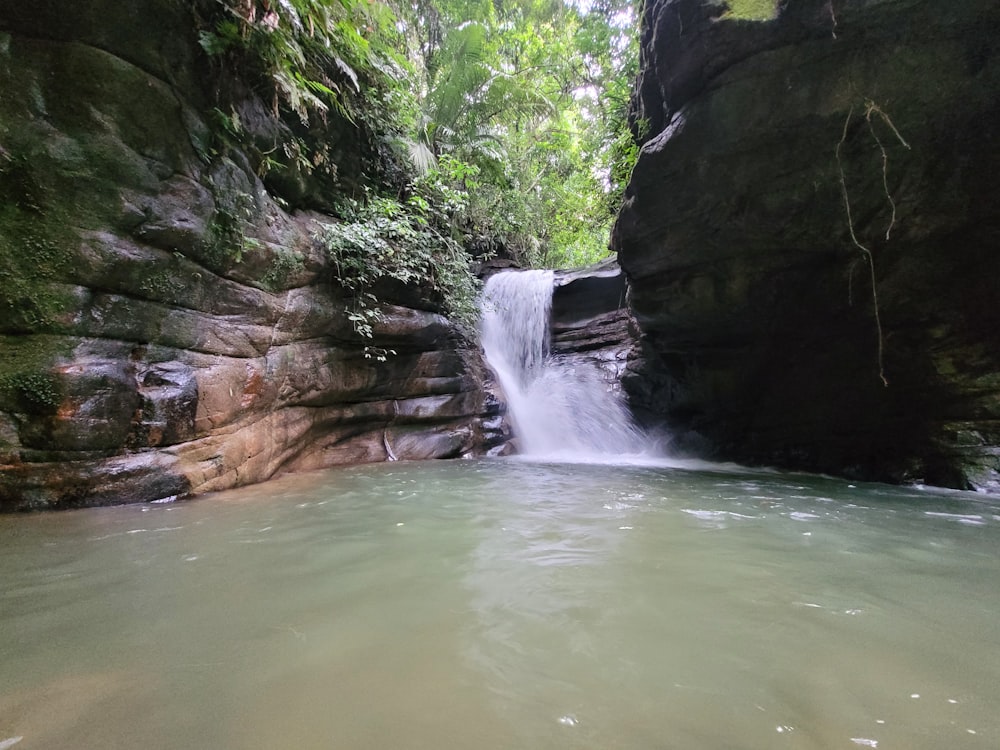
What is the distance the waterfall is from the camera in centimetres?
903

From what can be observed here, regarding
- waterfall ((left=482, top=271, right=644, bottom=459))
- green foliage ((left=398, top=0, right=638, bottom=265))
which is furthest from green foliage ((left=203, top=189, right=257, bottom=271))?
waterfall ((left=482, top=271, right=644, bottom=459))

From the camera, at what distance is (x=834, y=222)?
5.31 meters

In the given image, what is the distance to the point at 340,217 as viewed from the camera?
649cm

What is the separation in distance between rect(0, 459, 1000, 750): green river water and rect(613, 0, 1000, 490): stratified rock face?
3214 mm

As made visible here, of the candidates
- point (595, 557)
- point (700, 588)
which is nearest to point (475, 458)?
point (595, 557)

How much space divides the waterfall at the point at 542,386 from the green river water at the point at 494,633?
573 centimetres

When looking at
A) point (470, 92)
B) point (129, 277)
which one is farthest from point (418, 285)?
point (470, 92)

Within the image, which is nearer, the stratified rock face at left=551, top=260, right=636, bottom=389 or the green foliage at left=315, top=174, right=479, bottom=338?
the green foliage at left=315, top=174, right=479, bottom=338

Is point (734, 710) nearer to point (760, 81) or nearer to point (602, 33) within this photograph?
point (760, 81)

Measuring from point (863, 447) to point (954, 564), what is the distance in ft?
16.1

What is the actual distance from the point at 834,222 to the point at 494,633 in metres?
5.87

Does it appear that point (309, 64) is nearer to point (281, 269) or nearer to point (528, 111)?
point (281, 269)

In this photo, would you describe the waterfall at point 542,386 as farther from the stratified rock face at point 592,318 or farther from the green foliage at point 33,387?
the green foliage at point 33,387

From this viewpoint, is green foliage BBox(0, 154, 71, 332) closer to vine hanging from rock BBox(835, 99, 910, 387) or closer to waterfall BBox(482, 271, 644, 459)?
waterfall BBox(482, 271, 644, 459)
